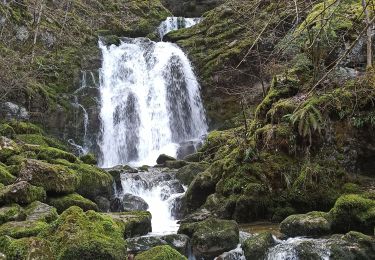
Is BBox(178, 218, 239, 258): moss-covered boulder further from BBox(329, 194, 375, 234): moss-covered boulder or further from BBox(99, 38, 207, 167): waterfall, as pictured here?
BBox(99, 38, 207, 167): waterfall

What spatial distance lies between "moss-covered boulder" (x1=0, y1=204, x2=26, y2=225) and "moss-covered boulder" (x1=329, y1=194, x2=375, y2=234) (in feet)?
17.6

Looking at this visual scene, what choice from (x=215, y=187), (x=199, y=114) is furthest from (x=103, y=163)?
(x=215, y=187)

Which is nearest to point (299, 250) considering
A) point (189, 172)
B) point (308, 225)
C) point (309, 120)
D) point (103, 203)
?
point (308, 225)

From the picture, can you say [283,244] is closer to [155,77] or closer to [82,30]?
[155,77]

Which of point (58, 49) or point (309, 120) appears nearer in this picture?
point (309, 120)

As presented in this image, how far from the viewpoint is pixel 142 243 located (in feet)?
25.6

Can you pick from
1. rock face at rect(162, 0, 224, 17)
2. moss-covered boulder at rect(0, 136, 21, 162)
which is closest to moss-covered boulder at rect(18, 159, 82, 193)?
moss-covered boulder at rect(0, 136, 21, 162)

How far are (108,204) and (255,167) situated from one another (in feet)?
12.7

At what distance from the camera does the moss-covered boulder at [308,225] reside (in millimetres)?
7688

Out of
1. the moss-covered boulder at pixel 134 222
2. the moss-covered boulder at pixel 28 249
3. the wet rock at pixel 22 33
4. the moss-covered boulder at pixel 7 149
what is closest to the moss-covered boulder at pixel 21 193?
the moss-covered boulder at pixel 134 222

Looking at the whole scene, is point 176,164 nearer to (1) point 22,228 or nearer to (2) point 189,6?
(1) point 22,228

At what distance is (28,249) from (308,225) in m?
4.86

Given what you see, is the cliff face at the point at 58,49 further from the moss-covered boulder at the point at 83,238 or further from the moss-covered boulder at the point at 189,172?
the moss-covered boulder at the point at 83,238

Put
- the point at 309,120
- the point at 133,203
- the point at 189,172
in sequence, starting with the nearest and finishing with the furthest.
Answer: the point at 309,120 → the point at 133,203 → the point at 189,172
